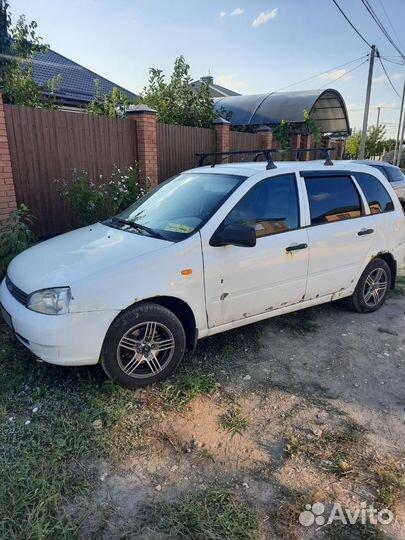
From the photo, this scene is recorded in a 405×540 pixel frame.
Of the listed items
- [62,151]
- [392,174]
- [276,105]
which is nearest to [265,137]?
[276,105]

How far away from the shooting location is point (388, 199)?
15.2ft

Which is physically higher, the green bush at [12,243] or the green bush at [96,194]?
the green bush at [96,194]

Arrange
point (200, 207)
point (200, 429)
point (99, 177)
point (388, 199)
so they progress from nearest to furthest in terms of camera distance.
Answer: point (200, 429), point (200, 207), point (388, 199), point (99, 177)

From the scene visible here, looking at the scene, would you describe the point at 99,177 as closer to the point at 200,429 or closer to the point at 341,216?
the point at 341,216

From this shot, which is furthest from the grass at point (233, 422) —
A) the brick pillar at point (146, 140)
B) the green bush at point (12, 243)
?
the brick pillar at point (146, 140)

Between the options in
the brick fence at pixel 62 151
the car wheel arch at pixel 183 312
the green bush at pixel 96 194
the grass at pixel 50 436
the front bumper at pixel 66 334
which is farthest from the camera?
the green bush at pixel 96 194

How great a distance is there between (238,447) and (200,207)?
77.9 inches

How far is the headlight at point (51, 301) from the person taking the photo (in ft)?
9.04

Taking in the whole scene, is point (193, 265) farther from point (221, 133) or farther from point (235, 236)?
point (221, 133)

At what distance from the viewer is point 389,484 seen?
90.2 inches

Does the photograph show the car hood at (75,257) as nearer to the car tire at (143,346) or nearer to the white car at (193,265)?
the white car at (193,265)

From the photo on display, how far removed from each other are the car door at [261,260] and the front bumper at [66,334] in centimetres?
93

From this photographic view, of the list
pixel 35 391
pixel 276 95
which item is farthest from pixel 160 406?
pixel 276 95

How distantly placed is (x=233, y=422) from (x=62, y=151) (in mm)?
5372
